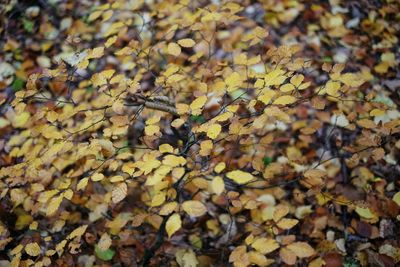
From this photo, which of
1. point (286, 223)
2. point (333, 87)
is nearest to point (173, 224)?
point (286, 223)

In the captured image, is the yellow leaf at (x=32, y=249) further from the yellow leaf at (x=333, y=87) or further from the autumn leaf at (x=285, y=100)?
the yellow leaf at (x=333, y=87)

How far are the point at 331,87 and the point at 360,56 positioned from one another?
76.5 inches

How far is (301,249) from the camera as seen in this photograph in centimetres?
181

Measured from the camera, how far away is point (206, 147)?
1.66 meters

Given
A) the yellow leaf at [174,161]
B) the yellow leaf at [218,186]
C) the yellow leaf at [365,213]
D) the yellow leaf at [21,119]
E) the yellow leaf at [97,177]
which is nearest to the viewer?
the yellow leaf at [218,186]

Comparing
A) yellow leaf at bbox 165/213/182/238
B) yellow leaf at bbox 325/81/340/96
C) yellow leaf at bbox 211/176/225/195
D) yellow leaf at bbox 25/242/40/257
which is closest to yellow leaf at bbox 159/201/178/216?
yellow leaf at bbox 165/213/182/238

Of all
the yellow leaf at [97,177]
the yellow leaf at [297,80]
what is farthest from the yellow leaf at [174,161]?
the yellow leaf at [297,80]

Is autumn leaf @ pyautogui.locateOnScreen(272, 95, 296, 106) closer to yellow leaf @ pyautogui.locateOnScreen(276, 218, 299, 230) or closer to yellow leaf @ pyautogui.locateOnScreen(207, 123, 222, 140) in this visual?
yellow leaf @ pyautogui.locateOnScreen(207, 123, 222, 140)

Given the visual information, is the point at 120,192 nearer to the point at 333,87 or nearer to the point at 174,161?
the point at 174,161

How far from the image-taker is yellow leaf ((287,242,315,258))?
1.78 m

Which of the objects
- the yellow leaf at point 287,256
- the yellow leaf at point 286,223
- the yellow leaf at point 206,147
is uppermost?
the yellow leaf at point 206,147

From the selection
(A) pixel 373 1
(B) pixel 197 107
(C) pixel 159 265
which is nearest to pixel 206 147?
(B) pixel 197 107

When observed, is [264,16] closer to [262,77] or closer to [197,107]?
[262,77]

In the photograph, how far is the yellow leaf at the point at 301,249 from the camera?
5.84 feet
